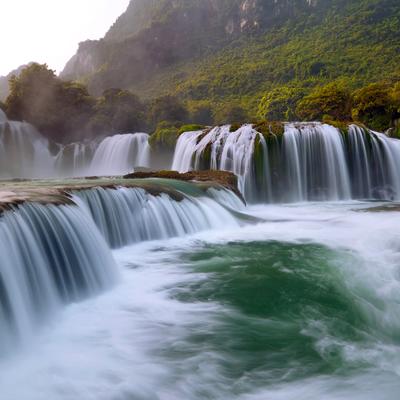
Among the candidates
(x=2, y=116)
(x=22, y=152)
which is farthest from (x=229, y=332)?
(x=2, y=116)

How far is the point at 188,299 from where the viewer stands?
4938 millimetres

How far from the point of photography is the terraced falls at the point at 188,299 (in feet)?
10.3

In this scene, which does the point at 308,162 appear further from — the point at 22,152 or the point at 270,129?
the point at 22,152

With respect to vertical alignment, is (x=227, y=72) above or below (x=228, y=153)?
above

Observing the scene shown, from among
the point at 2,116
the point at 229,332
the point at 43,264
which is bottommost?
the point at 229,332

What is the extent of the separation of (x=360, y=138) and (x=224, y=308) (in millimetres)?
13648

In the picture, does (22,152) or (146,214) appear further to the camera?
(22,152)

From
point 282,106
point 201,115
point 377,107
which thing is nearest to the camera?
point 377,107

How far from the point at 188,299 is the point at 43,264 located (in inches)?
71.6

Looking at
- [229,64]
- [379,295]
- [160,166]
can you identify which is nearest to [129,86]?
[229,64]

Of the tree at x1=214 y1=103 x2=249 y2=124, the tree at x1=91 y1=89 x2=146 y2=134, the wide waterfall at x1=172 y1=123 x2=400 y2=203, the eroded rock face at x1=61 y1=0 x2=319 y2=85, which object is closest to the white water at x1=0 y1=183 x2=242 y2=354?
the wide waterfall at x1=172 y1=123 x2=400 y2=203

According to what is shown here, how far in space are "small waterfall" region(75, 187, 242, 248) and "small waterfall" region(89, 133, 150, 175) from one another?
15057 millimetres

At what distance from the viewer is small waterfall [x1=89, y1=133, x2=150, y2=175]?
81.4ft

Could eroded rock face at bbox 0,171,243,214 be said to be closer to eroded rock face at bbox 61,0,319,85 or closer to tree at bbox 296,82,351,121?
tree at bbox 296,82,351,121
